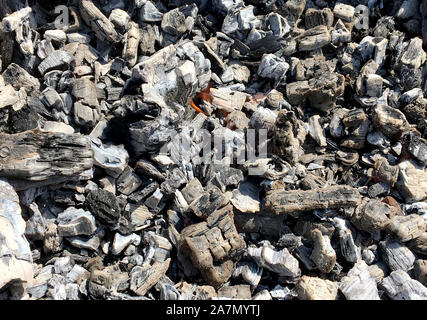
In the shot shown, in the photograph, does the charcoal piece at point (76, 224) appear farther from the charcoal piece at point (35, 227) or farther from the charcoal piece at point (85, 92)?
the charcoal piece at point (85, 92)

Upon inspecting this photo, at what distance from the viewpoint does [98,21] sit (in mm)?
4293

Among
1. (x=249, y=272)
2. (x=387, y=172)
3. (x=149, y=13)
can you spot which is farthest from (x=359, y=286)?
(x=149, y=13)

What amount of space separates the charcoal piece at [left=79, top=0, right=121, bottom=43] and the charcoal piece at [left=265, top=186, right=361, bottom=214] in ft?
7.27

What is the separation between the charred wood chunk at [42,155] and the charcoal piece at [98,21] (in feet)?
4.09

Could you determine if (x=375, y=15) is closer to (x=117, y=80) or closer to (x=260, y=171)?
(x=260, y=171)

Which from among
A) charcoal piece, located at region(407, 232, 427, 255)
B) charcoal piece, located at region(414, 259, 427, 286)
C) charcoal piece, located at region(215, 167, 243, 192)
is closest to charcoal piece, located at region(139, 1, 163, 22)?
charcoal piece, located at region(215, 167, 243, 192)

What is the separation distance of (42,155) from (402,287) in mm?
3170

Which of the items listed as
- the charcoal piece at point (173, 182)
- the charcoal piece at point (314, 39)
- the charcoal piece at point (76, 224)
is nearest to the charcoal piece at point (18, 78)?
the charcoal piece at point (76, 224)

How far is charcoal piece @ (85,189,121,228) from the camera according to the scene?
3660 mm

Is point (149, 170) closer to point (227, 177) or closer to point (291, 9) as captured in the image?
point (227, 177)

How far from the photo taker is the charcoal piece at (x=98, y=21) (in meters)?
4.29

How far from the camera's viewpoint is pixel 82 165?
361cm

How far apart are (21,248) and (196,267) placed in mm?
1374

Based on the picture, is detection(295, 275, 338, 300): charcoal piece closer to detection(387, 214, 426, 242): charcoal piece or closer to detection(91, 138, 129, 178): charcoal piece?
detection(387, 214, 426, 242): charcoal piece
